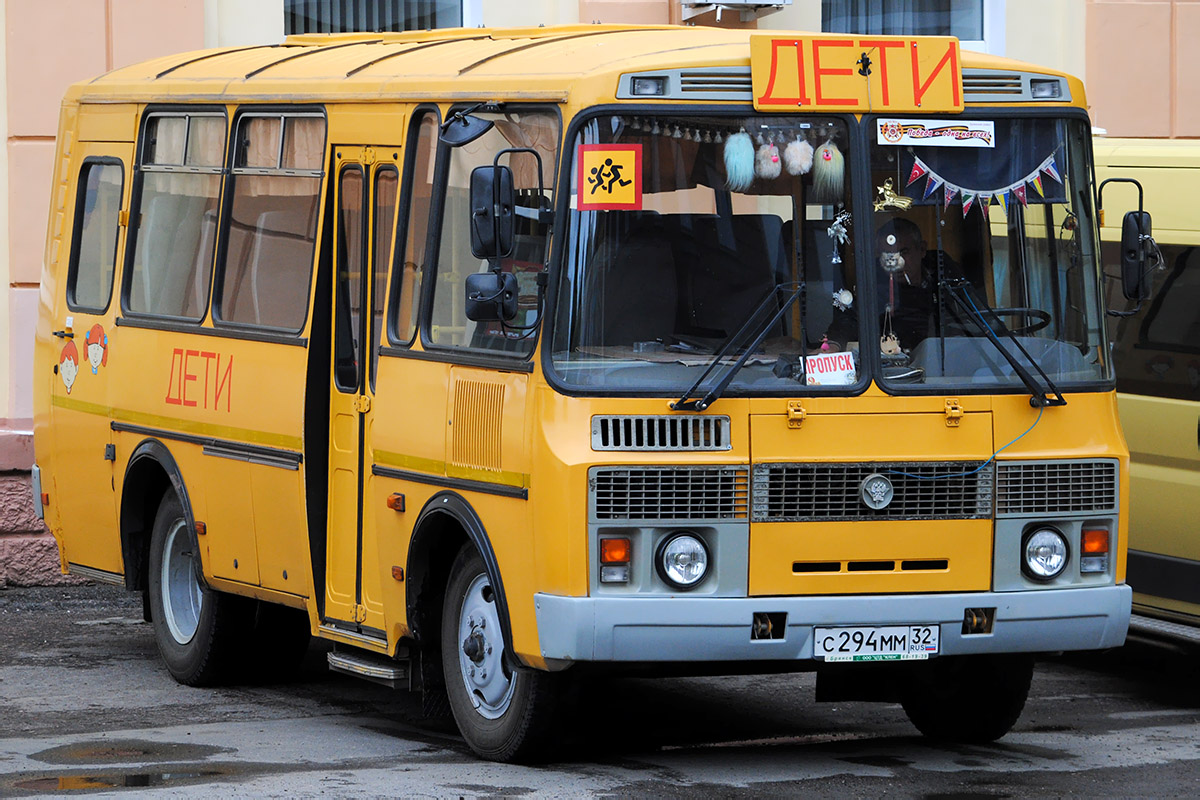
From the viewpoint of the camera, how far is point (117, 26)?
13578 mm

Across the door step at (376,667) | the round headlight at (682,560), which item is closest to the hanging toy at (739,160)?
the round headlight at (682,560)

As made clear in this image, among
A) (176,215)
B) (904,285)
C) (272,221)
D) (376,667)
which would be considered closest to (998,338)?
(904,285)

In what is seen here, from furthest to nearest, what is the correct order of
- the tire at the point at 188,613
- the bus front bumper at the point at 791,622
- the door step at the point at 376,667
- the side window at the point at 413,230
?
the tire at the point at 188,613 → the door step at the point at 376,667 → the side window at the point at 413,230 → the bus front bumper at the point at 791,622

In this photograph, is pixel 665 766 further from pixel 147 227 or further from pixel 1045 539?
pixel 147 227

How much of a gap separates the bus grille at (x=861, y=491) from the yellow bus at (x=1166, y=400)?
222cm

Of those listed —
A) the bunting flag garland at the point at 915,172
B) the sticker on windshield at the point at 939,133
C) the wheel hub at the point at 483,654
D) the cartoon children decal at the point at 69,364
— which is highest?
the sticker on windshield at the point at 939,133

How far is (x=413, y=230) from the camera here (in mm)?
8516

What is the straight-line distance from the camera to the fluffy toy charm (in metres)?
7.63

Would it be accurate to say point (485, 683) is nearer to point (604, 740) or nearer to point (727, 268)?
point (604, 740)

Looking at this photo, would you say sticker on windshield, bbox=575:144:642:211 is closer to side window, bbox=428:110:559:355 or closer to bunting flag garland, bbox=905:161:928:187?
side window, bbox=428:110:559:355

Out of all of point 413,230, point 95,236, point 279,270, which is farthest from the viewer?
point 95,236

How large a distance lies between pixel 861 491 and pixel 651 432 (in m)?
0.79

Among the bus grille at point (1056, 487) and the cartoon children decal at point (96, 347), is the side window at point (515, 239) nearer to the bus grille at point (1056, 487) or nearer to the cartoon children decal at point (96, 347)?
the bus grille at point (1056, 487)

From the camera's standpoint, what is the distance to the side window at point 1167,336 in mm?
9680
